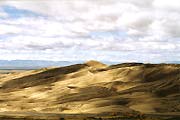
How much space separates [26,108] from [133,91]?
79.4 feet

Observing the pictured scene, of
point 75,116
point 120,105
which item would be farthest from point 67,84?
point 75,116

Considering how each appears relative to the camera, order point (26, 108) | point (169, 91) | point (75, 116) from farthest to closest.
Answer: point (169, 91) < point (26, 108) < point (75, 116)

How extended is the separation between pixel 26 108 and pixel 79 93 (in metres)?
17.5

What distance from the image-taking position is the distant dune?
72812 millimetres

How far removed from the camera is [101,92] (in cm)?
9112

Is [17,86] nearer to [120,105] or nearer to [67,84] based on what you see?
[67,84]

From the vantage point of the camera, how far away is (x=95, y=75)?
10988cm

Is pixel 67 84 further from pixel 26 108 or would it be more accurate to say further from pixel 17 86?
pixel 26 108

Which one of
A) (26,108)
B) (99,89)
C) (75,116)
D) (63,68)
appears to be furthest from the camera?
(63,68)

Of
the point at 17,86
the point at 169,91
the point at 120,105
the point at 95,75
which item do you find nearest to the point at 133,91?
the point at 169,91

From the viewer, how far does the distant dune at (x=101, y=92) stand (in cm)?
7281

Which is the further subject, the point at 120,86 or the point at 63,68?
the point at 63,68

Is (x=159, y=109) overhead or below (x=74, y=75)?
below

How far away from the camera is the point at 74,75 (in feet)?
385
